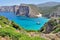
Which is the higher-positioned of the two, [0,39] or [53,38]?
[0,39]

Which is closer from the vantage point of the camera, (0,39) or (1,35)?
(0,39)

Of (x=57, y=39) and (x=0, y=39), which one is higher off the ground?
(x=0, y=39)

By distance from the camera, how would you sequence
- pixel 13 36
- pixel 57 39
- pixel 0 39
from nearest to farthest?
pixel 0 39 → pixel 13 36 → pixel 57 39

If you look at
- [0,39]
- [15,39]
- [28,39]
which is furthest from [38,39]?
[0,39]

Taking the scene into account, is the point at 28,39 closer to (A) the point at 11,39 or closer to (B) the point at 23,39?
(B) the point at 23,39

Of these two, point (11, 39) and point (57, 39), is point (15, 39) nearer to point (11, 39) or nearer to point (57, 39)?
point (11, 39)

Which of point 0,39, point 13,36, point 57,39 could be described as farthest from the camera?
point 57,39

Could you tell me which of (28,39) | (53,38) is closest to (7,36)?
(28,39)

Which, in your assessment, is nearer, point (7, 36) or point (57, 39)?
point (7, 36)
